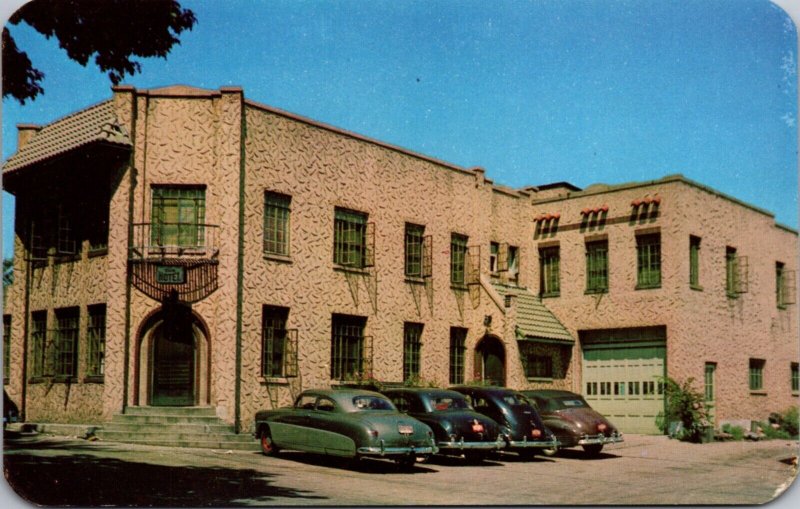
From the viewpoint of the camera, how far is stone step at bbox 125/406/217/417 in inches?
730

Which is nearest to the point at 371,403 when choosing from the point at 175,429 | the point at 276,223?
the point at 175,429

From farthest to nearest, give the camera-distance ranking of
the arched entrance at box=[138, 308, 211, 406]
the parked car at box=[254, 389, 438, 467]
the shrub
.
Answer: the shrub
the arched entrance at box=[138, 308, 211, 406]
the parked car at box=[254, 389, 438, 467]

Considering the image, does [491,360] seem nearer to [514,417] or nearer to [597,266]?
[597,266]

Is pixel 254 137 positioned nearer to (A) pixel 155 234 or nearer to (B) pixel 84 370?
(A) pixel 155 234

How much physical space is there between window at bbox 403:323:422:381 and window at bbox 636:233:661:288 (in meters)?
6.19

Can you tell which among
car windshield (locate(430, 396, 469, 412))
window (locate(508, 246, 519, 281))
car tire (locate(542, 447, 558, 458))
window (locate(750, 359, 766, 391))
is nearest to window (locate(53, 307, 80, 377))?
car windshield (locate(430, 396, 469, 412))

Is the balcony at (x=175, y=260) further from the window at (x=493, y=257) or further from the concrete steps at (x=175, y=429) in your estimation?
the window at (x=493, y=257)

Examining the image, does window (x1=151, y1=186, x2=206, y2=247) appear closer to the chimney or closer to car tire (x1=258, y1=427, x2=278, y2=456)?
the chimney

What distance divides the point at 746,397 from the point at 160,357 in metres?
14.8

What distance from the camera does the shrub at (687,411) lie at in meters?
22.8

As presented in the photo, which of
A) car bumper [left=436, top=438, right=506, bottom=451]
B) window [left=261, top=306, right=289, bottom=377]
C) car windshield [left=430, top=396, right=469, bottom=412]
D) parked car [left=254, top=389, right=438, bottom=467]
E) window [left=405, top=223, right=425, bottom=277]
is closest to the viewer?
parked car [left=254, top=389, right=438, bottom=467]

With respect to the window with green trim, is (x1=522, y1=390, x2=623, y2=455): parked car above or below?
below


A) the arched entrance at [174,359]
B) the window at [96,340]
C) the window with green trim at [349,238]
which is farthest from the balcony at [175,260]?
the window with green trim at [349,238]

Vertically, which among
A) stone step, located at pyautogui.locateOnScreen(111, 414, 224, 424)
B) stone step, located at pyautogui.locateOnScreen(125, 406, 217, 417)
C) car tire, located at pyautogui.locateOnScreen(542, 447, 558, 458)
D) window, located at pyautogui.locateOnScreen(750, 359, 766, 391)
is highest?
window, located at pyautogui.locateOnScreen(750, 359, 766, 391)
